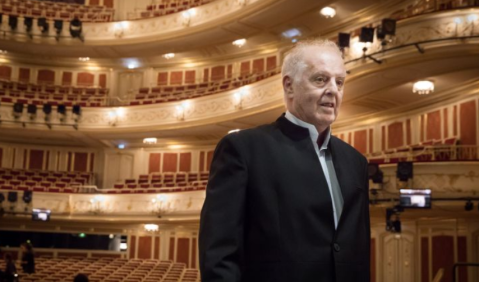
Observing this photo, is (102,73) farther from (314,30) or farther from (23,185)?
(314,30)

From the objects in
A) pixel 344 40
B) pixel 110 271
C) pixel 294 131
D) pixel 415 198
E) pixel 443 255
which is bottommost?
pixel 110 271

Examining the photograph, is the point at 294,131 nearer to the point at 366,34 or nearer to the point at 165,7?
the point at 366,34

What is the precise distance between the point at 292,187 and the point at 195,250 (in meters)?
19.1

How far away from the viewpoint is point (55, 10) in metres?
23.6

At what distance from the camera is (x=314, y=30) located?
18000 millimetres

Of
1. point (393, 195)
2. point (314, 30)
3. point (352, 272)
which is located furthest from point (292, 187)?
point (314, 30)

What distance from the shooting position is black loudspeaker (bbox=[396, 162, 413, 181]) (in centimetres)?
1145

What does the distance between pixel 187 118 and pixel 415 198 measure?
9.75 meters

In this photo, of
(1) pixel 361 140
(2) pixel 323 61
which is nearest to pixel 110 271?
(1) pixel 361 140

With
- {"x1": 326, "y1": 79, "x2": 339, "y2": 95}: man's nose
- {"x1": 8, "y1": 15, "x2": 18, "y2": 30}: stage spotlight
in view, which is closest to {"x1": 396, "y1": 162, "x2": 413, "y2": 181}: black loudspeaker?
{"x1": 326, "y1": 79, "x2": 339, "y2": 95}: man's nose

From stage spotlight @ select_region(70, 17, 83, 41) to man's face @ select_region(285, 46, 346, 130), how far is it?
20.1 m

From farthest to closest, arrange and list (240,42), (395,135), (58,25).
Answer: (58,25) → (240,42) → (395,135)

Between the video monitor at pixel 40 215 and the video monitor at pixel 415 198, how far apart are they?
1184 centimetres

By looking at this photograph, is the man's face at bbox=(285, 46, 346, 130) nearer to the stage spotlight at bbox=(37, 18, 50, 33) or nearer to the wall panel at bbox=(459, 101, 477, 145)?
the wall panel at bbox=(459, 101, 477, 145)
